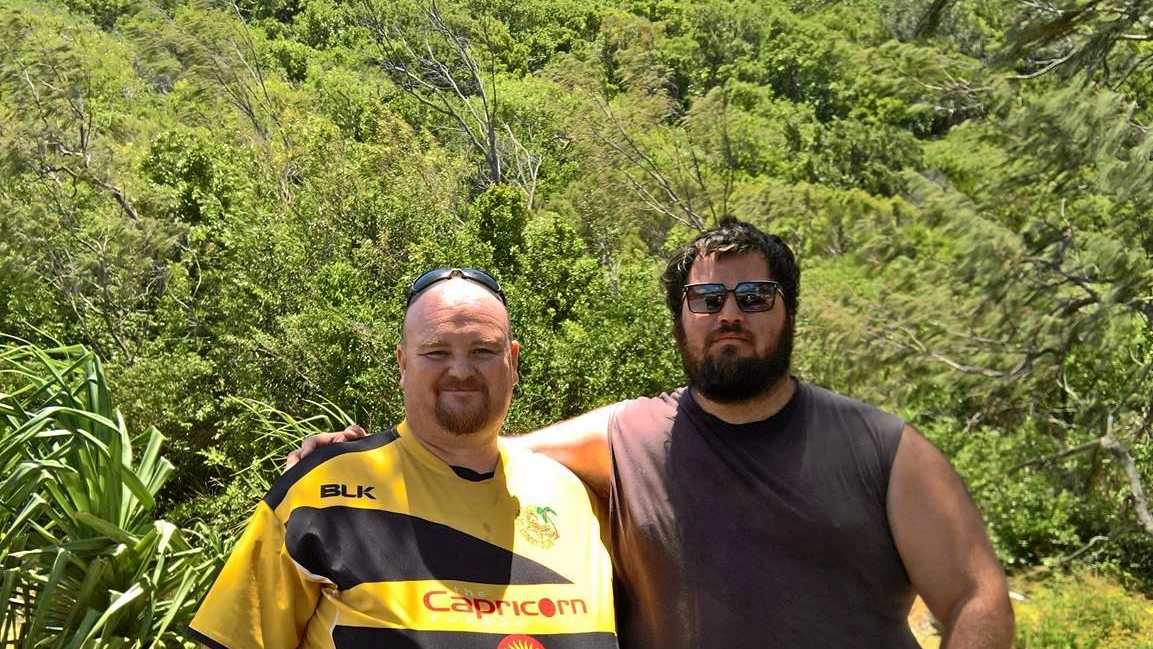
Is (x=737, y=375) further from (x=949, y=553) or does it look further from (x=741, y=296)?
(x=949, y=553)

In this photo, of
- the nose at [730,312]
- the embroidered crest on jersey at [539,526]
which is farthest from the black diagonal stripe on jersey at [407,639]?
the nose at [730,312]

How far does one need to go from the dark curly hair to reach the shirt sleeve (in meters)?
0.91

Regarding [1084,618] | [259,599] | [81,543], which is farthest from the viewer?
[1084,618]

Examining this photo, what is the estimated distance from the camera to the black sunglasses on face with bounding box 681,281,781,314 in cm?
227

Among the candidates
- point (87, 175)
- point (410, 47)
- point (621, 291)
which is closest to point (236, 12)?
point (410, 47)

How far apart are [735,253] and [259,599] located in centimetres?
108

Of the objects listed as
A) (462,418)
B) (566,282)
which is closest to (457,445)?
(462,418)

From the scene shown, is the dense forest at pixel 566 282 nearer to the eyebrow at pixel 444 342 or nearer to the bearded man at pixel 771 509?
the eyebrow at pixel 444 342

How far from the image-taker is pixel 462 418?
2066 mm

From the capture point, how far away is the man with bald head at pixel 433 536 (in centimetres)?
192

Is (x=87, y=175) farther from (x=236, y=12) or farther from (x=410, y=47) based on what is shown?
(x=236, y=12)

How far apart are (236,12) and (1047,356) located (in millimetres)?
20865

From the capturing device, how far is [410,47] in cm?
2167

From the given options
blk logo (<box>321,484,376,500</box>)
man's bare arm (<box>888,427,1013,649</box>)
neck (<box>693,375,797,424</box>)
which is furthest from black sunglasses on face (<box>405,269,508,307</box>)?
man's bare arm (<box>888,427,1013,649</box>)
